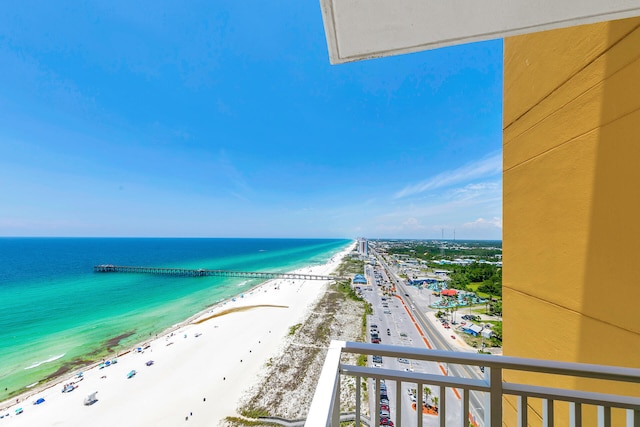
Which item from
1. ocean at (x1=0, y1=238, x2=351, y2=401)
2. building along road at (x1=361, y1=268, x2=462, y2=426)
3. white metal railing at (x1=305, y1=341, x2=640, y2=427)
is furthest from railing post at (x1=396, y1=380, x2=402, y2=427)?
ocean at (x1=0, y1=238, x2=351, y2=401)

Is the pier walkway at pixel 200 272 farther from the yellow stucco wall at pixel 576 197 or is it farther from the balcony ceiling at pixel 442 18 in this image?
the balcony ceiling at pixel 442 18

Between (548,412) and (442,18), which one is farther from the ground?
(442,18)

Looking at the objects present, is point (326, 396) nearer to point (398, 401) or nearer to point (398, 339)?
point (398, 401)

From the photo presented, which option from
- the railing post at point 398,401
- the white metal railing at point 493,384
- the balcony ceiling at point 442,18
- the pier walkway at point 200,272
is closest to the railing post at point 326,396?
the white metal railing at point 493,384

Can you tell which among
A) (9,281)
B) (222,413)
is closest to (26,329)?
(222,413)

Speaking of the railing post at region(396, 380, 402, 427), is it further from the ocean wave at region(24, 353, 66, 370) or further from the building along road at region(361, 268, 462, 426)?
the ocean wave at region(24, 353, 66, 370)

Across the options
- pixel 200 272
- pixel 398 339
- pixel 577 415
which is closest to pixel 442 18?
pixel 577 415

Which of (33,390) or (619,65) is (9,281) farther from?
(619,65)
